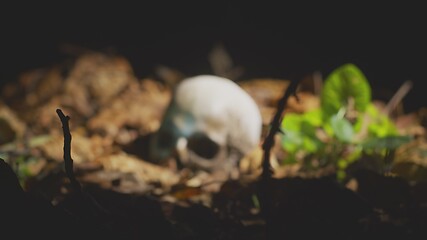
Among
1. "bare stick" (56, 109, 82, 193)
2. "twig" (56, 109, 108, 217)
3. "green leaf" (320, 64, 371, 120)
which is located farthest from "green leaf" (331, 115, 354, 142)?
"bare stick" (56, 109, 82, 193)

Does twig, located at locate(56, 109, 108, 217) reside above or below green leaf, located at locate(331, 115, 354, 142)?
above

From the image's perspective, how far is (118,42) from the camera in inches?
192

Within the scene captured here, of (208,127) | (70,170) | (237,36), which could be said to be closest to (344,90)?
(208,127)

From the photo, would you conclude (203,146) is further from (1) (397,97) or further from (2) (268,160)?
(1) (397,97)

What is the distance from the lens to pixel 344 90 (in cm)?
251

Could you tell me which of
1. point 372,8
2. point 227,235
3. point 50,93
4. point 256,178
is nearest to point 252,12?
point 372,8

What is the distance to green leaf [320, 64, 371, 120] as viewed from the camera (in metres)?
2.48

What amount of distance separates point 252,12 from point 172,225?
3.29 meters

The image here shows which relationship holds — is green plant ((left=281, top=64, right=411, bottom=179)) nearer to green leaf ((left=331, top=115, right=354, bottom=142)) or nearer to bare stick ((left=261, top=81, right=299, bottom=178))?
green leaf ((left=331, top=115, right=354, bottom=142))

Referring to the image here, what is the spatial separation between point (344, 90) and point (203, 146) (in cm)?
95

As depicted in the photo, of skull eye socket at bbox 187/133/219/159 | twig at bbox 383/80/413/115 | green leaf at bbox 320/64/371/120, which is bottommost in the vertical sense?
skull eye socket at bbox 187/133/219/159

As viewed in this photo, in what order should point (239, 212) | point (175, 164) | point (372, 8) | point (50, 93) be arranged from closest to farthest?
1. point (239, 212)
2. point (175, 164)
3. point (372, 8)
4. point (50, 93)

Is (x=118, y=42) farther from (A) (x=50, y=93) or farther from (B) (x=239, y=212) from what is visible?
(B) (x=239, y=212)

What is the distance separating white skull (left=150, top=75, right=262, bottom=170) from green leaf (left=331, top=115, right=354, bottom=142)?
601 millimetres
